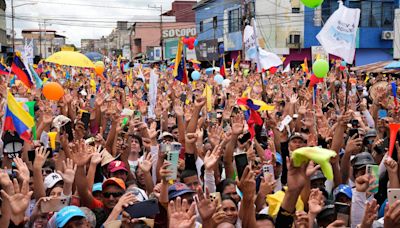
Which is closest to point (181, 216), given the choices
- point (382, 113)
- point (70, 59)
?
point (382, 113)

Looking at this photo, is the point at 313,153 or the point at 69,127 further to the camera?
the point at 69,127

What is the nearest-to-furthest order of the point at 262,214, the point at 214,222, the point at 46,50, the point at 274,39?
1. the point at 214,222
2. the point at 262,214
3. the point at 274,39
4. the point at 46,50

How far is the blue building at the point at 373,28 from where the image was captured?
3416 cm

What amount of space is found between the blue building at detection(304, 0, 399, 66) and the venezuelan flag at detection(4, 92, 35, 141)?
2975 cm

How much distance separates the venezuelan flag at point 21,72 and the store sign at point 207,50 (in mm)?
32887

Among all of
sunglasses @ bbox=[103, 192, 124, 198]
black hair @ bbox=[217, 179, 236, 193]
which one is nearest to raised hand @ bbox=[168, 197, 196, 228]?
sunglasses @ bbox=[103, 192, 124, 198]

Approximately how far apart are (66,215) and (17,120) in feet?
8.63

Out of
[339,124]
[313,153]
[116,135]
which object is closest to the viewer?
[313,153]

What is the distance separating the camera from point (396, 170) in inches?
179

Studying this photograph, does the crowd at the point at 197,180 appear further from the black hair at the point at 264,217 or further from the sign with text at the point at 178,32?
the sign with text at the point at 178,32

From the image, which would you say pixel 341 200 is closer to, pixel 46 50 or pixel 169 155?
pixel 169 155

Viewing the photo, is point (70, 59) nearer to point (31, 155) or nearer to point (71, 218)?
point (31, 155)

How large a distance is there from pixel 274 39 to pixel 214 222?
3488 centimetres

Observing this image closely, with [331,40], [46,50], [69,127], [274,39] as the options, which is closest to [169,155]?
[69,127]
